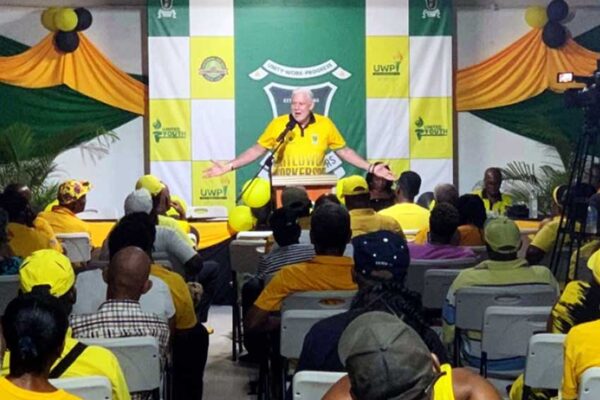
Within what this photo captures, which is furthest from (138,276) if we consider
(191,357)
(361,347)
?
(361,347)

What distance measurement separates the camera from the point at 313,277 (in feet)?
13.2

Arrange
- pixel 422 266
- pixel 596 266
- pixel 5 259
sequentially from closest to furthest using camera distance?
pixel 596 266 < pixel 5 259 < pixel 422 266

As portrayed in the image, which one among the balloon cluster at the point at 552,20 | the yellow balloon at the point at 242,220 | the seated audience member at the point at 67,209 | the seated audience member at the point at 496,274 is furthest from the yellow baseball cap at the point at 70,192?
the balloon cluster at the point at 552,20

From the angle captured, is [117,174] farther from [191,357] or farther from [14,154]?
[191,357]

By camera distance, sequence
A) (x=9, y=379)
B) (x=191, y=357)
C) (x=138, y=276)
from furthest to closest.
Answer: (x=191, y=357) → (x=138, y=276) → (x=9, y=379)

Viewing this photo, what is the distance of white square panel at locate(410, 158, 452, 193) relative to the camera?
9.48 m

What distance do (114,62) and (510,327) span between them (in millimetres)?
6988

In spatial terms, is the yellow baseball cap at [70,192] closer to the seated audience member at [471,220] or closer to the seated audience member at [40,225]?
the seated audience member at [40,225]

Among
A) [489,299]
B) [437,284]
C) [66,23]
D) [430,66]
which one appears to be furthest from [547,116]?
[489,299]

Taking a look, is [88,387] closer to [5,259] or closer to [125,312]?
[125,312]

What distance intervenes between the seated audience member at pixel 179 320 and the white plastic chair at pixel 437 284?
1.05m

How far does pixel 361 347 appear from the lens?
1.64m

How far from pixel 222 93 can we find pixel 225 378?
14.6 ft

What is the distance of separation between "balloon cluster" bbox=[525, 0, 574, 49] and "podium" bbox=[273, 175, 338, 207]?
121 inches
